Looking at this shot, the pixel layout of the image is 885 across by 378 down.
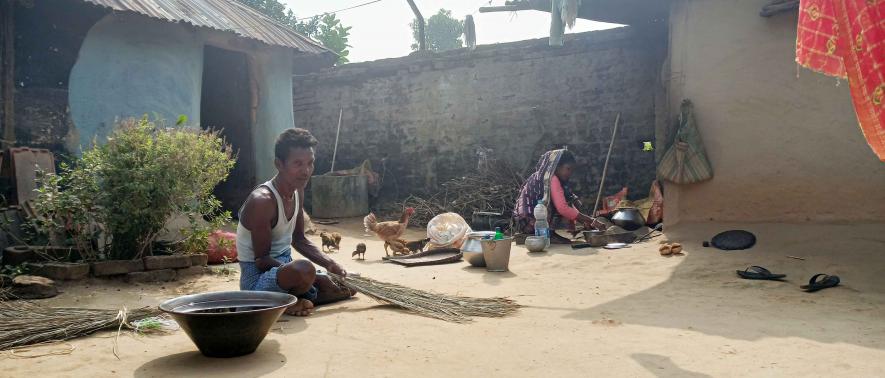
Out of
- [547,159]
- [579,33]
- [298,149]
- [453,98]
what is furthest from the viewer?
[453,98]

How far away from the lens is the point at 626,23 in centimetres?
949

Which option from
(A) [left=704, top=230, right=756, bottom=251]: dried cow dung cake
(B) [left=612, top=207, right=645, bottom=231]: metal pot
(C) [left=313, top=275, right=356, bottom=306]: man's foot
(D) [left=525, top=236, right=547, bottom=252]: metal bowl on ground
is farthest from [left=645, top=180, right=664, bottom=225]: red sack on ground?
(C) [left=313, top=275, right=356, bottom=306]: man's foot

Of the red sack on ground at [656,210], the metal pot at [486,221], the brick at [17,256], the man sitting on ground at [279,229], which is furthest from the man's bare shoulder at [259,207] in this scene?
the red sack on ground at [656,210]

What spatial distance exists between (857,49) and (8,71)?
675 centimetres

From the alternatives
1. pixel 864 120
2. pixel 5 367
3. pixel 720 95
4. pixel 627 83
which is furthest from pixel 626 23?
pixel 5 367

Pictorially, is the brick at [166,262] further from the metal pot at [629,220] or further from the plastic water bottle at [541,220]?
the metal pot at [629,220]

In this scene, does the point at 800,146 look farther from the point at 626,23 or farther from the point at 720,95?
the point at 626,23

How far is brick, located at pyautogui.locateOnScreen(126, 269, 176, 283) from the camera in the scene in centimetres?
485

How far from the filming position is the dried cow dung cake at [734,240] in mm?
5656

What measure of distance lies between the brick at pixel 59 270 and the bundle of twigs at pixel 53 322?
1.06m

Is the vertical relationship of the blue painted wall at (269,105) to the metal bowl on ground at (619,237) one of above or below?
above

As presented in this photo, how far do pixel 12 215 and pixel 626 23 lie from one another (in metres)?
8.20

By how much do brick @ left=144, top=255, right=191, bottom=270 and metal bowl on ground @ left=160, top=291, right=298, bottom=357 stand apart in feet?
7.41

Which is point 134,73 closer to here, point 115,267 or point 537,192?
point 115,267
